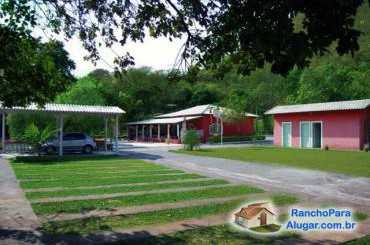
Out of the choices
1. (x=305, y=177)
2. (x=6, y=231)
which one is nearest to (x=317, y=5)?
(x=6, y=231)

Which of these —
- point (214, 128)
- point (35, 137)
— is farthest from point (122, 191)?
point (214, 128)

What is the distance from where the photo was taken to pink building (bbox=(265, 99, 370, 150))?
32781mm

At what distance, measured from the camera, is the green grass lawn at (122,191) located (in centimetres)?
853

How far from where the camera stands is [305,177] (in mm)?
15984

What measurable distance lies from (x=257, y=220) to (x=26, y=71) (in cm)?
545

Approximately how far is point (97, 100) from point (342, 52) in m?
44.4

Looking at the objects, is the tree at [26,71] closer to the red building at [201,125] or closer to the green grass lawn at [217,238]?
the green grass lawn at [217,238]

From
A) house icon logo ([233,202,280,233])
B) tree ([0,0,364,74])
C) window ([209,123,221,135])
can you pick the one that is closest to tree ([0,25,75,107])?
tree ([0,0,364,74])

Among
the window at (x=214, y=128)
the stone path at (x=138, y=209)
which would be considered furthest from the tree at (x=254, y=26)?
the window at (x=214, y=128)

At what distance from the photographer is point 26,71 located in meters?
9.19

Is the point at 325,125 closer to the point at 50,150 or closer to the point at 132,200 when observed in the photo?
the point at 50,150

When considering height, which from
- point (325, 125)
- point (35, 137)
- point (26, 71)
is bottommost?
point (35, 137)

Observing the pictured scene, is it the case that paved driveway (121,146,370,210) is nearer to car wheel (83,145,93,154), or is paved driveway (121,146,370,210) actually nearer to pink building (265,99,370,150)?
car wheel (83,145,93,154)

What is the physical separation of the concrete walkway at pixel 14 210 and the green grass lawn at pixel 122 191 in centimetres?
23
